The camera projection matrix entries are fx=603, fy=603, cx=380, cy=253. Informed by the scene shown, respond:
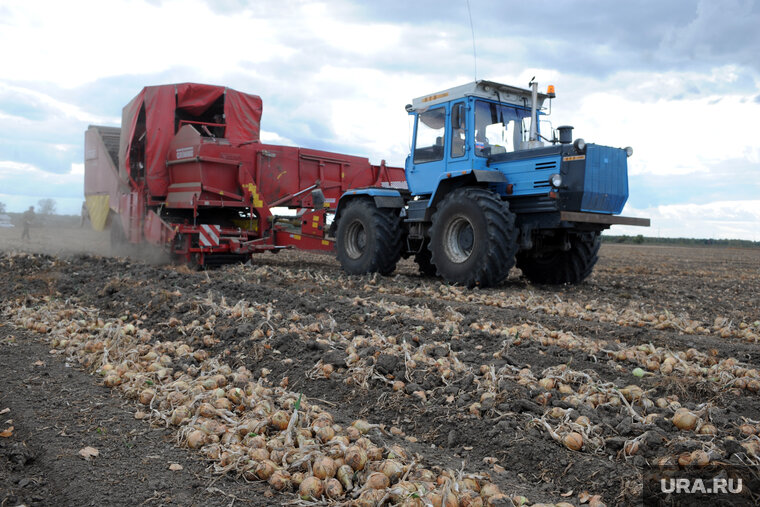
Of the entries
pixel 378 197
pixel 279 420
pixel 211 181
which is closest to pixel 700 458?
pixel 279 420

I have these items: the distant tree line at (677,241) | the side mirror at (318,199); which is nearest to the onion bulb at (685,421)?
the side mirror at (318,199)

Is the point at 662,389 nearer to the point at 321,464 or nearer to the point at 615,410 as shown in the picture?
the point at 615,410

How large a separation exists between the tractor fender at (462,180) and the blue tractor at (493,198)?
0.02 metres

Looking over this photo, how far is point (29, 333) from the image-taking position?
578 cm

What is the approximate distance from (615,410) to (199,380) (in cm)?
259

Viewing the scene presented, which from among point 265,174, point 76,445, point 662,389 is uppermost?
point 265,174

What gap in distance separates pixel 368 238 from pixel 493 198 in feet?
8.40

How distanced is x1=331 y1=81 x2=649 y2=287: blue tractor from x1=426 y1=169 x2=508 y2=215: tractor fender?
16 mm

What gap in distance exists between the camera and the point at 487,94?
8.79 m

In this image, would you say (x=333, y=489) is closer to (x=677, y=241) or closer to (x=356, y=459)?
(x=356, y=459)

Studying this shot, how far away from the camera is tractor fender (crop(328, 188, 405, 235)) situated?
9891mm

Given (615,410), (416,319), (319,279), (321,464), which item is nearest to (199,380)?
(321,464)

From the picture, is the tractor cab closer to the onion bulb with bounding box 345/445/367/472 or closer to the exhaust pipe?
the exhaust pipe

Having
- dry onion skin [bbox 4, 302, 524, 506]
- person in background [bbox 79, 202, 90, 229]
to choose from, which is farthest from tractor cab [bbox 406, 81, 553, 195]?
person in background [bbox 79, 202, 90, 229]
